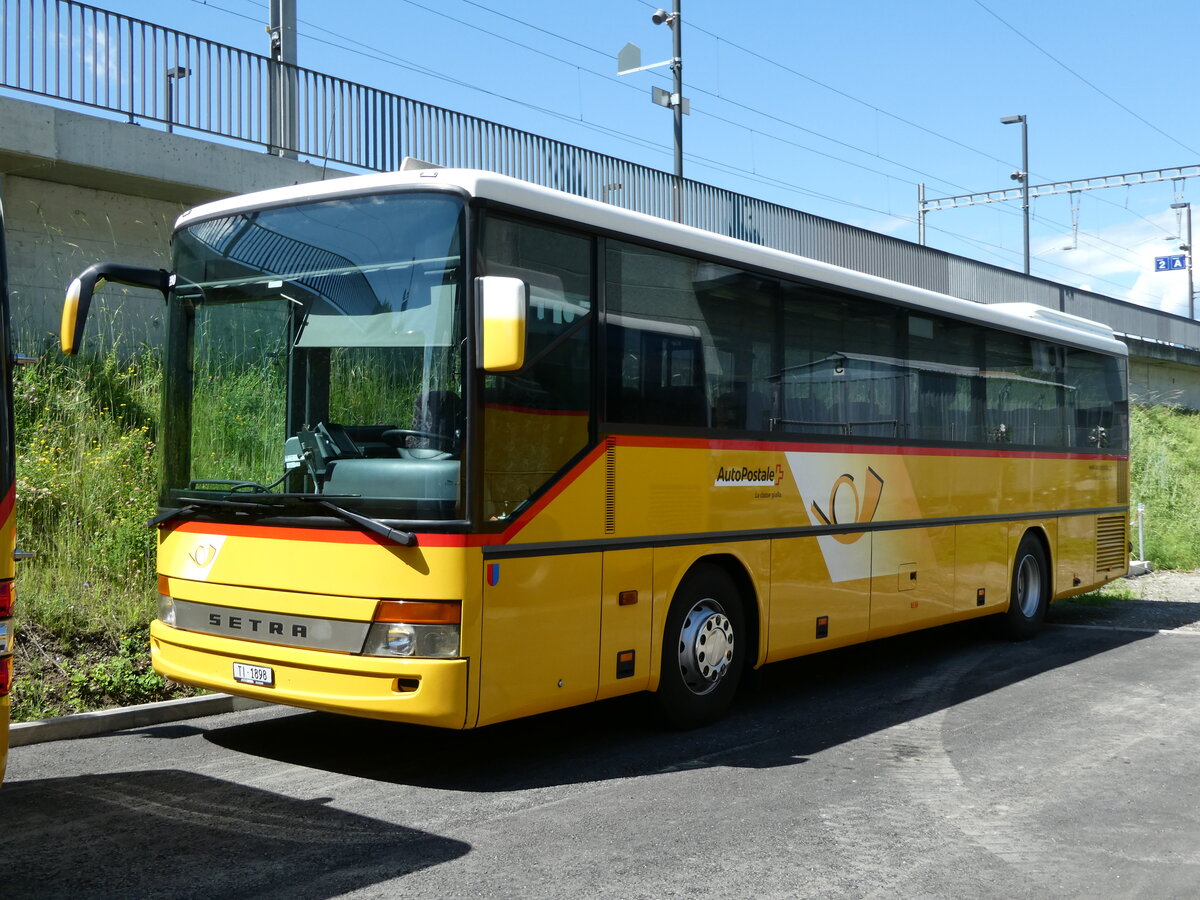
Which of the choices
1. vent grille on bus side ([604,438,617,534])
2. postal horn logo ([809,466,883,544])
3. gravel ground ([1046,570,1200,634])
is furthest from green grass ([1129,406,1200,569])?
vent grille on bus side ([604,438,617,534])

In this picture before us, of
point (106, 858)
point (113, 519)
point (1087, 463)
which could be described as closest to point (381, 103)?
point (113, 519)

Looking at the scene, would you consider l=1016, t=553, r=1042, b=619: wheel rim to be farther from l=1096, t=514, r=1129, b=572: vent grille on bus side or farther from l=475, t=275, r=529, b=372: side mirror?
l=475, t=275, r=529, b=372: side mirror

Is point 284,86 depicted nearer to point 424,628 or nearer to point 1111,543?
point 424,628

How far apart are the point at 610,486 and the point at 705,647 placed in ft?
4.81

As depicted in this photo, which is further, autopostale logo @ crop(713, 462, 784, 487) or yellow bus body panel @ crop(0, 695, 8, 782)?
autopostale logo @ crop(713, 462, 784, 487)

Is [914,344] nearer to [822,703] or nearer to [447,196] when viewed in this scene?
[822,703]

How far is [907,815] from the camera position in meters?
6.11

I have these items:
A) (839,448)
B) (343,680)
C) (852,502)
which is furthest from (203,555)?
(852,502)

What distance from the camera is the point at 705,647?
8.06 meters

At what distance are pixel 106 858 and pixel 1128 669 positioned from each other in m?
8.59

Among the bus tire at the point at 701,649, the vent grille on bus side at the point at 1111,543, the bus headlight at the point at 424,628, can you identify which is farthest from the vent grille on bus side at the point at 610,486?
the vent grille on bus side at the point at 1111,543

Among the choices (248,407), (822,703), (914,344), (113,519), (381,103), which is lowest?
(822,703)

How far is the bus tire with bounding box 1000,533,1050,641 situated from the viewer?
12500mm

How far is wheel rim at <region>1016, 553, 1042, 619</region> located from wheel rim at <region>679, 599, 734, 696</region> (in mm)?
5448
